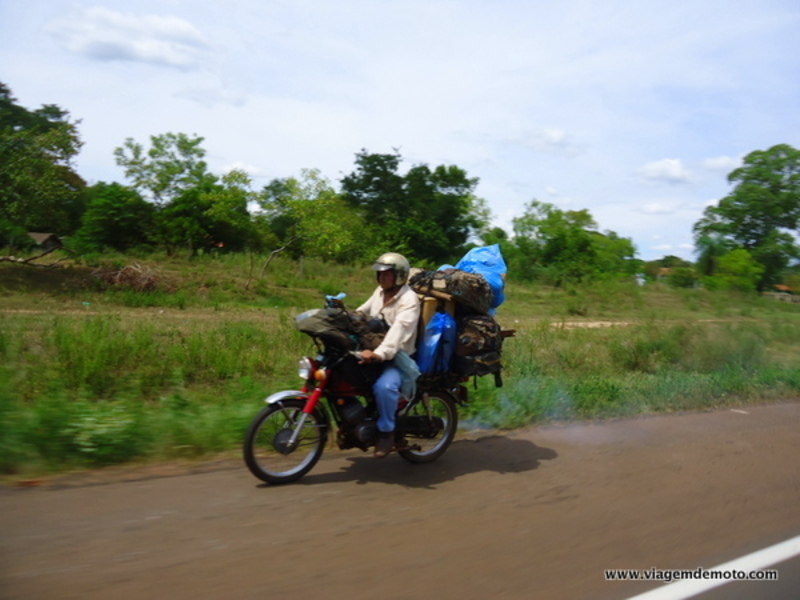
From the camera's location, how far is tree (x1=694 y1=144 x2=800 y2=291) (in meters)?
64.1

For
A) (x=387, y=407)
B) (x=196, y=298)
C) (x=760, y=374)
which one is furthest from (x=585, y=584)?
(x=196, y=298)

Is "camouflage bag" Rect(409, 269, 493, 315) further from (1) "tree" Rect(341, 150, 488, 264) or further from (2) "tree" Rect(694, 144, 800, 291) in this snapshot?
(2) "tree" Rect(694, 144, 800, 291)

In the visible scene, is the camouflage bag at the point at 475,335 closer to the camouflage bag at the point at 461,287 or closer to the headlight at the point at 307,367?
the camouflage bag at the point at 461,287

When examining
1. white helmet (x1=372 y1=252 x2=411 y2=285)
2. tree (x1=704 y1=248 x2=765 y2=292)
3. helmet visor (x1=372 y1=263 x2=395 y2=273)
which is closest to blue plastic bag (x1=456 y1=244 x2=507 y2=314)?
white helmet (x1=372 y1=252 x2=411 y2=285)

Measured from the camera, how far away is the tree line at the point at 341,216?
79.3 ft

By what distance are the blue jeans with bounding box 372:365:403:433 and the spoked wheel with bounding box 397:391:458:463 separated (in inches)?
16.1

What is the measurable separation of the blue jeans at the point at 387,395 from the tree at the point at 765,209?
67.0 m

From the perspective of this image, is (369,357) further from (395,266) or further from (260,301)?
(260,301)

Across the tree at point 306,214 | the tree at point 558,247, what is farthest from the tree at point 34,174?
the tree at point 558,247

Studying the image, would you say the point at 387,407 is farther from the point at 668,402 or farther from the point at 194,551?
the point at 668,402

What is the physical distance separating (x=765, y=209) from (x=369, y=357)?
69.9 metres

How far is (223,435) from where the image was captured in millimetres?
6508

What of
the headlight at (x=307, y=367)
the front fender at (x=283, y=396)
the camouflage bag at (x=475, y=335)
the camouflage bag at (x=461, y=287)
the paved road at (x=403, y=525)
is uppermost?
the camouflage bag at (x=461, y=287)

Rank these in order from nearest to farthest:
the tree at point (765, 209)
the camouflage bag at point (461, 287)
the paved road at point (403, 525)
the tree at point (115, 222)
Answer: the paved road at point (403, 525), the camouflage bag at point (461, 287), the tree at point (115, 222), the tree at point (765, 209)
